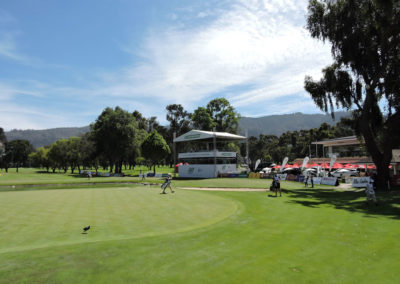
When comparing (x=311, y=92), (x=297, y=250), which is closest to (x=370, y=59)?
(x=311, y=92)

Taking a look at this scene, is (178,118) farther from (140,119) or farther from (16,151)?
(16,151)

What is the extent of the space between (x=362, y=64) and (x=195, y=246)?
29149mm

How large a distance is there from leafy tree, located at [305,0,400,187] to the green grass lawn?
1890 centimetres

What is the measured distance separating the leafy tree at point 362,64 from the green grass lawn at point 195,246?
1890cm

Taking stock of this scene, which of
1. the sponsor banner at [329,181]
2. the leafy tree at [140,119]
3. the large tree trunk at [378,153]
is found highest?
the leafy tree at [140,119]

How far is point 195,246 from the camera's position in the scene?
8.97 metres

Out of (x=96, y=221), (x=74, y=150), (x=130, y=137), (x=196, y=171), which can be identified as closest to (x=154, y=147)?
(x=130, y=137)

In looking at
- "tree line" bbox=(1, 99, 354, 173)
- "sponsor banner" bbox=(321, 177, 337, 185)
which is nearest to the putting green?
"sponsor banner" bbox=(321, 177, 337, 185)

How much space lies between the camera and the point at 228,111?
249ft

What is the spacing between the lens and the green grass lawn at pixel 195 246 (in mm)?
6637

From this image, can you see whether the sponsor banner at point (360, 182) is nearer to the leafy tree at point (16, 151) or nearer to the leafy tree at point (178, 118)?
the leafy tree at point (178, 118)

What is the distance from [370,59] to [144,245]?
1174 inches

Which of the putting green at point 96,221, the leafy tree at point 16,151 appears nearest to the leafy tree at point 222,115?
the putting green at point 96,221

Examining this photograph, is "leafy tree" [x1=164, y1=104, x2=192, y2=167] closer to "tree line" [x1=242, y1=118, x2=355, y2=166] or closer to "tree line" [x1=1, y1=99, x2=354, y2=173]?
"tree line" [x1=1, y1=99, x2=354, y2=173]
